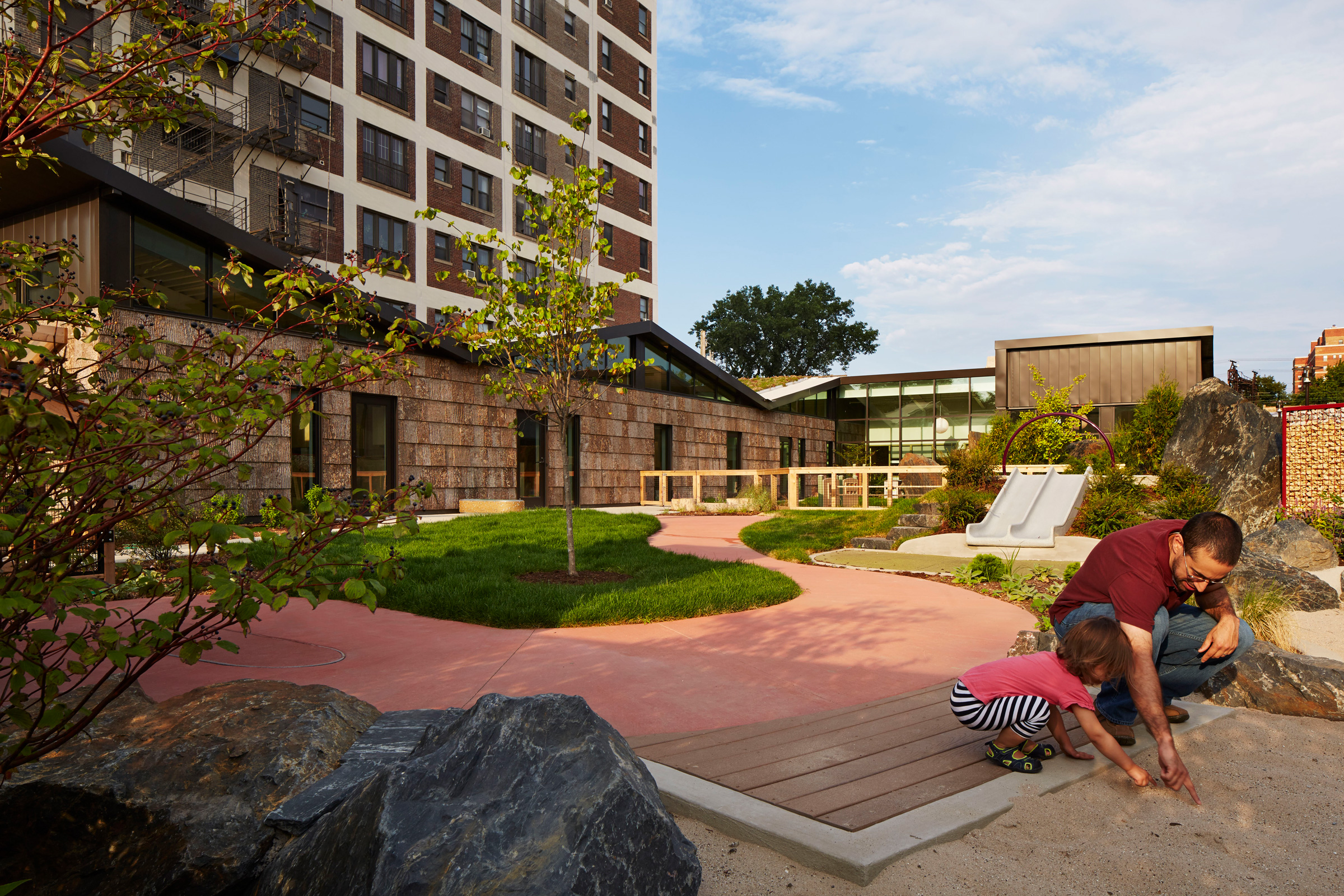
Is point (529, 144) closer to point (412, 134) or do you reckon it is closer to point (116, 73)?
point (412, 134)

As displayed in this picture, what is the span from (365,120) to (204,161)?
5201 mm

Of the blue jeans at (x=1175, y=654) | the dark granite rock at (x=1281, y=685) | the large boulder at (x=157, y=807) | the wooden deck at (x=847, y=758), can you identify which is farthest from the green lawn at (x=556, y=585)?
the dark granite rock at (x=1281, y=685)

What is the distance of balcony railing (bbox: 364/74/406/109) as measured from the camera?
24203 mm

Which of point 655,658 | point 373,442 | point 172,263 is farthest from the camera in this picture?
point 373,442

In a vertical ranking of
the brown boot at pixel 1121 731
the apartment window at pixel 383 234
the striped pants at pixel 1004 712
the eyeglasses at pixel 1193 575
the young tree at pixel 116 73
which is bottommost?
the brown boot at pixel 1121 731

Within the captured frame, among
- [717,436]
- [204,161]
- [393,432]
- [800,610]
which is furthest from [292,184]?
[800,610]

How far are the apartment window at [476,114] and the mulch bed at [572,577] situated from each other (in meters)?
23.2

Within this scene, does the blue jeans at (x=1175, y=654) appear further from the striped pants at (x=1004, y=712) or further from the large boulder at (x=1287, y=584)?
the large boulder at (x=1287, y=584)

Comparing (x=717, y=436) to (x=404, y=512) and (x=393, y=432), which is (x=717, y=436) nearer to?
(x=393, y=432)

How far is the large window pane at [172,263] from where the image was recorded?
1183 centimetres

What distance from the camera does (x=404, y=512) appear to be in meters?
2.40

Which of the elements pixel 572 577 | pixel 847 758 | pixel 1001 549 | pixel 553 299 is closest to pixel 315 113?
pixel 553 299

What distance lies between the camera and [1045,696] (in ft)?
10.2

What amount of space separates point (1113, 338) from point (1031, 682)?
2683 cm
